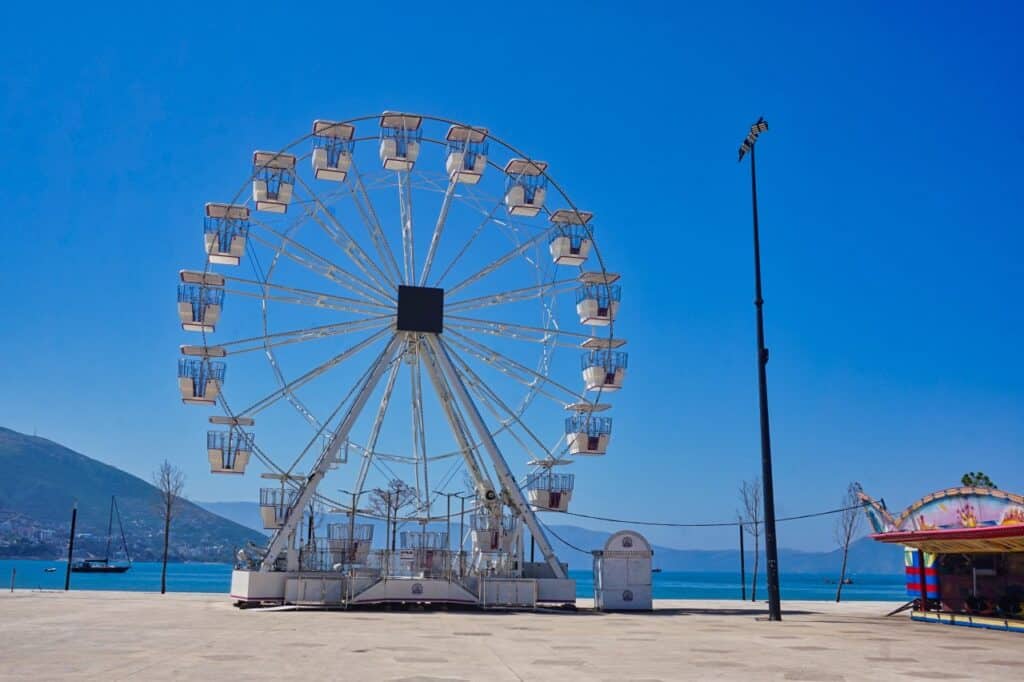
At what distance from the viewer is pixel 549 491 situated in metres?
41.8

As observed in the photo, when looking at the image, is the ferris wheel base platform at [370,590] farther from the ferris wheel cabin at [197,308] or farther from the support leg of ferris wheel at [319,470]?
the ferris wheel cabin at [197,308]

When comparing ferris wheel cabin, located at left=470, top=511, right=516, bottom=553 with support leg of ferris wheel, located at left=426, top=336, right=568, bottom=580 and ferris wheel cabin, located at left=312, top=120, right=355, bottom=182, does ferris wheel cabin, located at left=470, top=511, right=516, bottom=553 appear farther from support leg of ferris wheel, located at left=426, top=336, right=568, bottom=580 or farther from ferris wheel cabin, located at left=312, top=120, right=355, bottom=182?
ferris wheel cabin, located at left=312, top=120, right=355, bottom=182

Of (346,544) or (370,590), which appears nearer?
(370,590)

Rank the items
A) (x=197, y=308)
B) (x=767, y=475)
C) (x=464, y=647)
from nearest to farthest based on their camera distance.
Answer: (x=464, y=647) < (x=767, y=475) < (x=197, y=308)

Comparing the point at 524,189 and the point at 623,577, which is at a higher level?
the point at 524,189

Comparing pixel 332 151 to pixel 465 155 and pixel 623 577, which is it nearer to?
pixel 465 155

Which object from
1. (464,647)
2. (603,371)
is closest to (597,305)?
(603,371)

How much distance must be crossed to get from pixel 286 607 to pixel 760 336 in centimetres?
1826

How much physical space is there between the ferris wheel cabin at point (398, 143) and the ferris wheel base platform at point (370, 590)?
16285mm

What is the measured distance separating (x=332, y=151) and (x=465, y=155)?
5.44 m

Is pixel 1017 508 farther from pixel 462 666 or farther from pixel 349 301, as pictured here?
pixel 349 301

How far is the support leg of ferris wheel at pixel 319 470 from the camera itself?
36.7 m

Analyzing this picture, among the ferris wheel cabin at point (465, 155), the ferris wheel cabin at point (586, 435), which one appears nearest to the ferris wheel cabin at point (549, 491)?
the ferris wheel cabin at point (586, 435)

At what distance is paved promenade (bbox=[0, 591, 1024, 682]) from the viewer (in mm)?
16109
